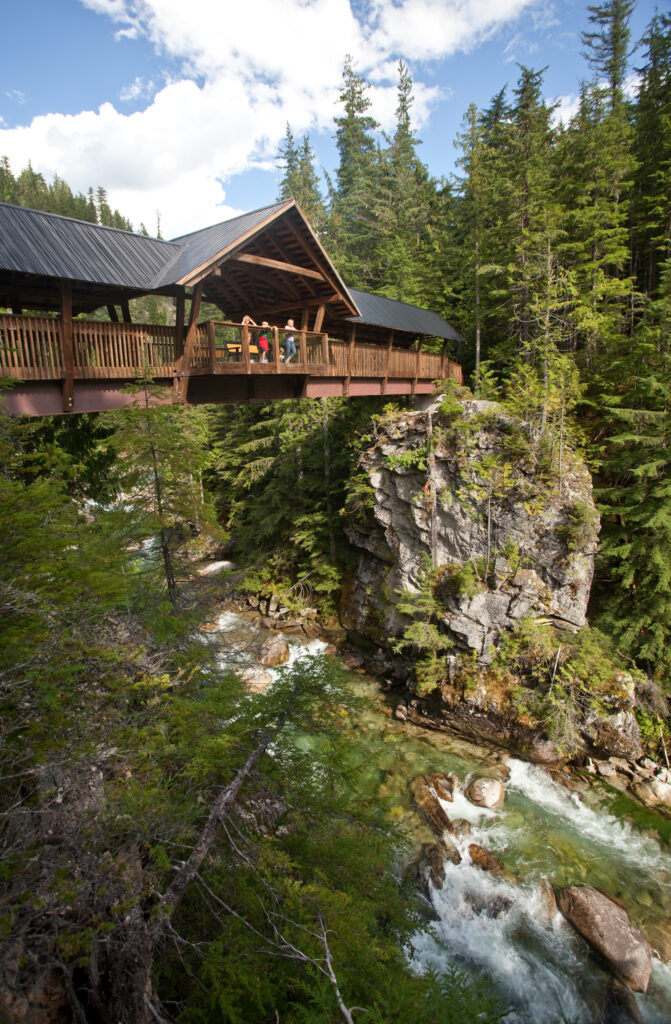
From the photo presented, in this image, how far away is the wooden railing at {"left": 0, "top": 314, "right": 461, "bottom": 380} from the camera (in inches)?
280

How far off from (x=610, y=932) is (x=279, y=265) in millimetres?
15045

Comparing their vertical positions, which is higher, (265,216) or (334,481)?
(265,216)

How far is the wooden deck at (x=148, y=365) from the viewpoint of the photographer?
7.24 metres

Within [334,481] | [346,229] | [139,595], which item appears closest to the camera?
[139,595]

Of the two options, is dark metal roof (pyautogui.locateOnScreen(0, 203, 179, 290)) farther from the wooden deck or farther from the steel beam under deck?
the steel beam under deck

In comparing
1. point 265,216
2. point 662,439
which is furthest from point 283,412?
point 662,439

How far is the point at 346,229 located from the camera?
117ft

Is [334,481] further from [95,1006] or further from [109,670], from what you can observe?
[95,1006]

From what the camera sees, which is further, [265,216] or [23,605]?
[265,216]

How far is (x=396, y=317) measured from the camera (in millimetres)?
16891

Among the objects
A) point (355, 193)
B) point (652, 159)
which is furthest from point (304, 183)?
point (652, 159)

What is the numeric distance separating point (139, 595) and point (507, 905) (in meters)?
8.89

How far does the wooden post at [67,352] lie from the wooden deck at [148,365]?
2cm

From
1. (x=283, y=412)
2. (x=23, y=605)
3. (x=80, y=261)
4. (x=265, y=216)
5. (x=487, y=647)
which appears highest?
(x=265, y=216)
